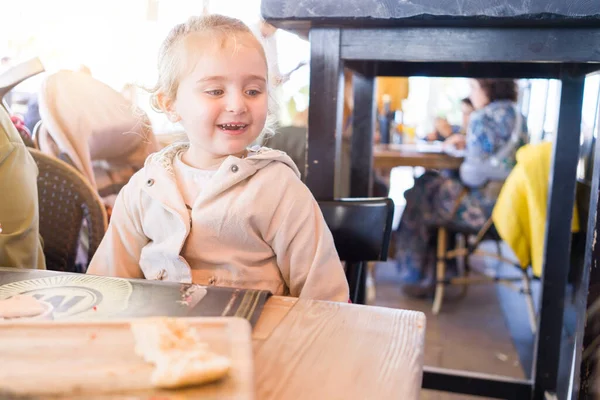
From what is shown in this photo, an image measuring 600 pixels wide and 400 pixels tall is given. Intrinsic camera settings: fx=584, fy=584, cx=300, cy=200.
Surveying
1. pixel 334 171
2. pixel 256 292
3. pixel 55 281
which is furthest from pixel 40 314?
pixel 334 171

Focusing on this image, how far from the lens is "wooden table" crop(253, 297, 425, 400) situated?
18.4 inches

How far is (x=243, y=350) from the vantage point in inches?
18.8

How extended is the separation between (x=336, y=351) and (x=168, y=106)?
2.13ft

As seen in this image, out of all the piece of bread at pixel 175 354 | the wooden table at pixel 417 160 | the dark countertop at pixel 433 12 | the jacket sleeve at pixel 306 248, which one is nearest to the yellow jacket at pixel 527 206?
the wooden table at pixel 417 160

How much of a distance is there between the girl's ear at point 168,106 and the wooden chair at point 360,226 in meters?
0.31

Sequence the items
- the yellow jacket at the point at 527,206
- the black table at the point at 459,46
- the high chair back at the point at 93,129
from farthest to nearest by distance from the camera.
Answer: the yellow jacket at the point at 527,206
the high chair back at the point at 93,129
the black table at the point at 459,46

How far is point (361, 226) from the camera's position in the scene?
3.63 ft

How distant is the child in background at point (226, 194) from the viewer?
96 centimetres

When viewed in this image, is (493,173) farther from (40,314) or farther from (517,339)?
(40,314)

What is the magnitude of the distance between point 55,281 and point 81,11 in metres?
0.91

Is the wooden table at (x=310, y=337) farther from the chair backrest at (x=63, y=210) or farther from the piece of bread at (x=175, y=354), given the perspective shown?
the chair backrest at (x=63, y=210)

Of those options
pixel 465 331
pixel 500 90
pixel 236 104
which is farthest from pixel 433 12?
pixel 500 90

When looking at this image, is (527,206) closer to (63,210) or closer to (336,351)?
(63,210)

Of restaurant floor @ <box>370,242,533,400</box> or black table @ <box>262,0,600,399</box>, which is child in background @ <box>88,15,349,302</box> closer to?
black table @ <box>262,0,600,399</box>
